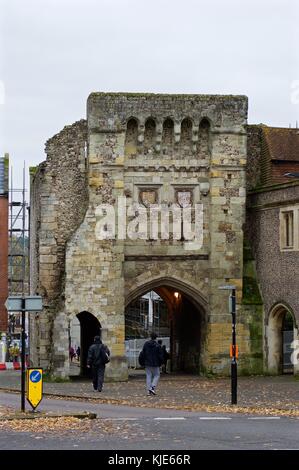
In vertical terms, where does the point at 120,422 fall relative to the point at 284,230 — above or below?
below

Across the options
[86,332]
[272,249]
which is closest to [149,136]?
[272,249]

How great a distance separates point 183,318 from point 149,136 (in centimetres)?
940

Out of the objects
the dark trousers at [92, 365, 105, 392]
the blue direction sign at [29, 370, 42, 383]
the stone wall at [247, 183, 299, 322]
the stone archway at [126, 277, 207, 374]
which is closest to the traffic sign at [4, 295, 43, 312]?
the blue direction sign at [29, 370, 42, 383]

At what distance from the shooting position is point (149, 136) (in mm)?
41875

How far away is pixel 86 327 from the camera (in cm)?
4816

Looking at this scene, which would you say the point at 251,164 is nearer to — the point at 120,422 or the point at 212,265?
the point at 212,265

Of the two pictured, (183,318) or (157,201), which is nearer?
(157,201)

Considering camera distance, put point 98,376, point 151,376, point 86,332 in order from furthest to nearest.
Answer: point 86,332, point 98,376, point 151,376

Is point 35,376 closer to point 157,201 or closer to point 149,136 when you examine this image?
point 157,201

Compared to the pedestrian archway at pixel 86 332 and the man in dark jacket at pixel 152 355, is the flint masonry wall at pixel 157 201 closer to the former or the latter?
the pedestrian archway at pixel 86 332

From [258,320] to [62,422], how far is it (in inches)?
837

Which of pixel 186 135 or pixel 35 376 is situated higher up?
pixel 186 135

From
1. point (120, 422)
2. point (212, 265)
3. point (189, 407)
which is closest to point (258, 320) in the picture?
point (212, 265)

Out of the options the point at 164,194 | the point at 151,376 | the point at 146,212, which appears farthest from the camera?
the point at 164,194
